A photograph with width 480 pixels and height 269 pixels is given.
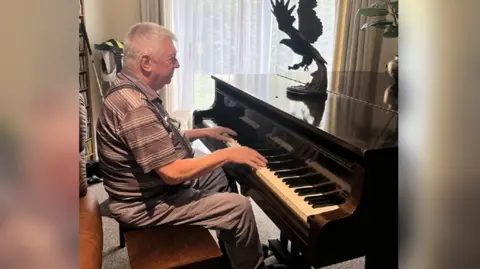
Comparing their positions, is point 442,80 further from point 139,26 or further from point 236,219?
point 139,26

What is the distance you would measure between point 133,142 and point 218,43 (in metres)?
2.86

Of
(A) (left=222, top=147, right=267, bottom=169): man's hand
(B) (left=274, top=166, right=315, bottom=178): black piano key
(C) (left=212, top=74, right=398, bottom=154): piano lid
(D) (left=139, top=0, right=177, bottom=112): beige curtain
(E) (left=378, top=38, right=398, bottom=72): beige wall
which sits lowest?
(B) (left=274, top=166, right=315, bottom=178): black piano key

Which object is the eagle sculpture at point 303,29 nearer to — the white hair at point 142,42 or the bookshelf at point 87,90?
the white hair at point 142,42

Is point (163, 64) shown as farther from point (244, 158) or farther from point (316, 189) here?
point (316, 189)

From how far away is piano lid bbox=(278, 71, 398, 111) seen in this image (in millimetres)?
1789

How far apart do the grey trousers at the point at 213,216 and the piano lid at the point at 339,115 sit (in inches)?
16.8

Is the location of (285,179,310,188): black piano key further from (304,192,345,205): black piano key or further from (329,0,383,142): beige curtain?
(329,0,383,142): beige curtain

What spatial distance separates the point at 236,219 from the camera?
1559mm

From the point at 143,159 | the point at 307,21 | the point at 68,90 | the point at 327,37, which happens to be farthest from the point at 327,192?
the point at 327,37

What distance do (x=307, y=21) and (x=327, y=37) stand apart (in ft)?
6.33

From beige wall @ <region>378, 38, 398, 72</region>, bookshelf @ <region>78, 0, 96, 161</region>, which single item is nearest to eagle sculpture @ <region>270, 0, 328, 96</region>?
beige wall @ <region>378, 38, 398, 72</region>

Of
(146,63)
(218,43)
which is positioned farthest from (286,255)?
(218,43)

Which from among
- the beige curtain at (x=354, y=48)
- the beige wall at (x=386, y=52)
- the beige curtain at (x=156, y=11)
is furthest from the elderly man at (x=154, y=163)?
the beige curtain at (x=156, y=11)

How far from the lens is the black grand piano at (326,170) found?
115 centimetres
